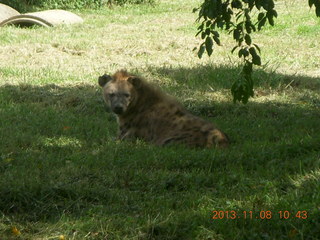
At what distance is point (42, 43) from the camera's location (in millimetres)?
14625

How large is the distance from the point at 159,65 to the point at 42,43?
132 inches

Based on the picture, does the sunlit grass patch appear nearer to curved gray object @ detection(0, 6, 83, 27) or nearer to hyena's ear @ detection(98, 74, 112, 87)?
hyena's ear @ detection(98, 74, 112, 87)

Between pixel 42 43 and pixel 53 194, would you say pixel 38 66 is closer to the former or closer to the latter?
pixel 42 43

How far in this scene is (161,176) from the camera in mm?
6484

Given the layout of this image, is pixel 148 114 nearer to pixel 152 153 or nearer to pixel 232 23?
pixel 152 153

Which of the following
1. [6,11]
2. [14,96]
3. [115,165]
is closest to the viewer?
[115,165]

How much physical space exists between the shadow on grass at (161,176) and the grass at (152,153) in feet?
0.04

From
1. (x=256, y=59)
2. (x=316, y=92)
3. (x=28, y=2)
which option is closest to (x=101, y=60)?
(x=316, y=92)

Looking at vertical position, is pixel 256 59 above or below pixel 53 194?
above

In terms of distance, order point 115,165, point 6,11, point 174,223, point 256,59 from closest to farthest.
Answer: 1. point 174,223
2. point 115,165
3. point 256,59
4. point 6,11

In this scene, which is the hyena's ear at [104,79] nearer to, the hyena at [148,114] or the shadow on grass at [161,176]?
the hyena at [148,114]

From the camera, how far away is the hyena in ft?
26.3
